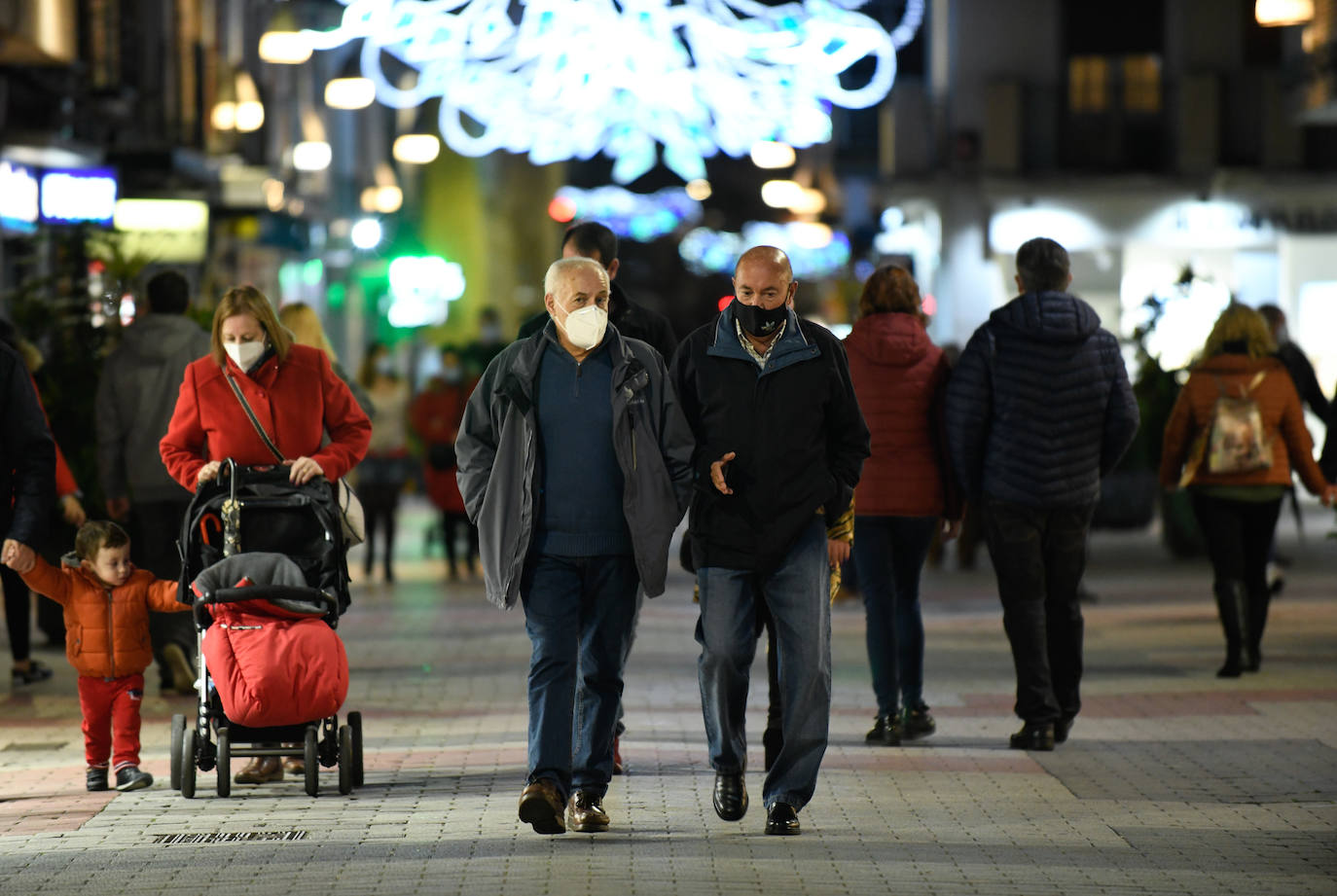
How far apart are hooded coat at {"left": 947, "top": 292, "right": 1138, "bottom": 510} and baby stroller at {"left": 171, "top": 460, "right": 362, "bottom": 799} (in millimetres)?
2843

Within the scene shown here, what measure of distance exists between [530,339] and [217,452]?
1701mm

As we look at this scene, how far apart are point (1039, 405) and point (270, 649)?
351 centimetres

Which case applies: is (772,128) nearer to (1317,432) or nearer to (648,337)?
(648,337)

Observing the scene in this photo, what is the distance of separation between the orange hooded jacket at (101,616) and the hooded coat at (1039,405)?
346cm

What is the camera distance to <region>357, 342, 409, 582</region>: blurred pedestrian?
19.2 m

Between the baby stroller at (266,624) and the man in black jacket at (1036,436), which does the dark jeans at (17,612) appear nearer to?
the baby stroller at (266,624)

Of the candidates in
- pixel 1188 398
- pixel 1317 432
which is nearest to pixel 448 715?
pixel 1188 398

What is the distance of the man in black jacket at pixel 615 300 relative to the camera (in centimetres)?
860

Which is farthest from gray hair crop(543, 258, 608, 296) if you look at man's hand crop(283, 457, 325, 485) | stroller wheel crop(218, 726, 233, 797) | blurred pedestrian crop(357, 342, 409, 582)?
blurred pedestrian crop(357, 342, 409, 582)

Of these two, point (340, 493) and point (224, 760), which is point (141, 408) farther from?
point (224, 760)

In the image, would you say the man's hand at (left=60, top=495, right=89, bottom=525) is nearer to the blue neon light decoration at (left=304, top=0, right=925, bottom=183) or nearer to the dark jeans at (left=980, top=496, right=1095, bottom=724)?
the dark jeans at (left=980, top=496, right=1095, bottom=724)

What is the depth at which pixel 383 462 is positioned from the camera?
19.1m

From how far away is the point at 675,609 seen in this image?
16.5 m

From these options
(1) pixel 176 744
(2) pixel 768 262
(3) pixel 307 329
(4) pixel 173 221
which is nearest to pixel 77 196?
(4) pixel 173 221
